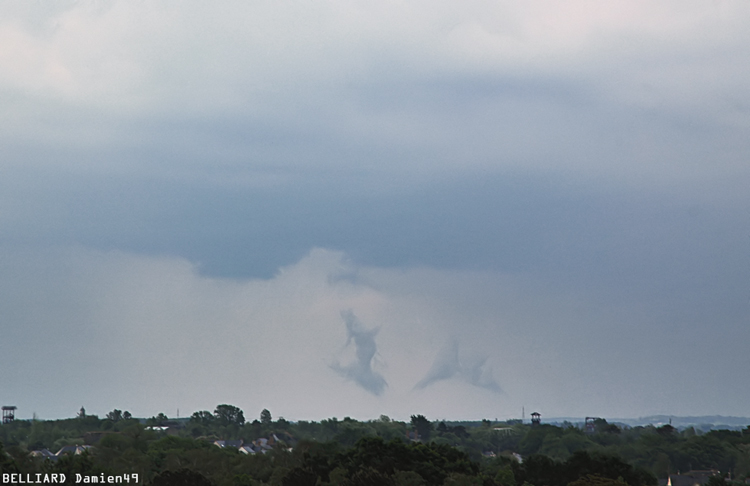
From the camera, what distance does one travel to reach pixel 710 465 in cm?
13488

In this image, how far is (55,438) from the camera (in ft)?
591

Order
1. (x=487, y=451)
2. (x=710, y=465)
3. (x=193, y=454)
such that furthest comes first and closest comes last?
(x=487, y=451) → (x=710, y=465) → (x=193, y=454)

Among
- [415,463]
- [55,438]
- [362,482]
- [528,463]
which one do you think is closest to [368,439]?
[415,463]

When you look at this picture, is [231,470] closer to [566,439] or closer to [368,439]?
[368,439]

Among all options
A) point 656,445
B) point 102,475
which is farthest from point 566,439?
point 102,475

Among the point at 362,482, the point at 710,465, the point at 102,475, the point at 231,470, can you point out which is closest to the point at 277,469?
the point at 231,470

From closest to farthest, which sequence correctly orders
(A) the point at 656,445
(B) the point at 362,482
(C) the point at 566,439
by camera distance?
(B) the point at 362,482 < (A) the point at 656,445 < (C) the point at 566,439

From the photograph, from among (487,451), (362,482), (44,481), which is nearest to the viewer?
(44,481)

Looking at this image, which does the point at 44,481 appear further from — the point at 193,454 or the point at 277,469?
the point at 193,454

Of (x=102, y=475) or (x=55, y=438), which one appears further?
(x=55, y=438)

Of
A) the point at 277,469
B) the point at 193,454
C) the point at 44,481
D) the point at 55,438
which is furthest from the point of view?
the point at 55,438

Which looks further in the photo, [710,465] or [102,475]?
[710,465]

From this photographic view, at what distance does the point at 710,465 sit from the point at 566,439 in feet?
120

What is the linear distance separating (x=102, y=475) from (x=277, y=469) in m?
25.1
